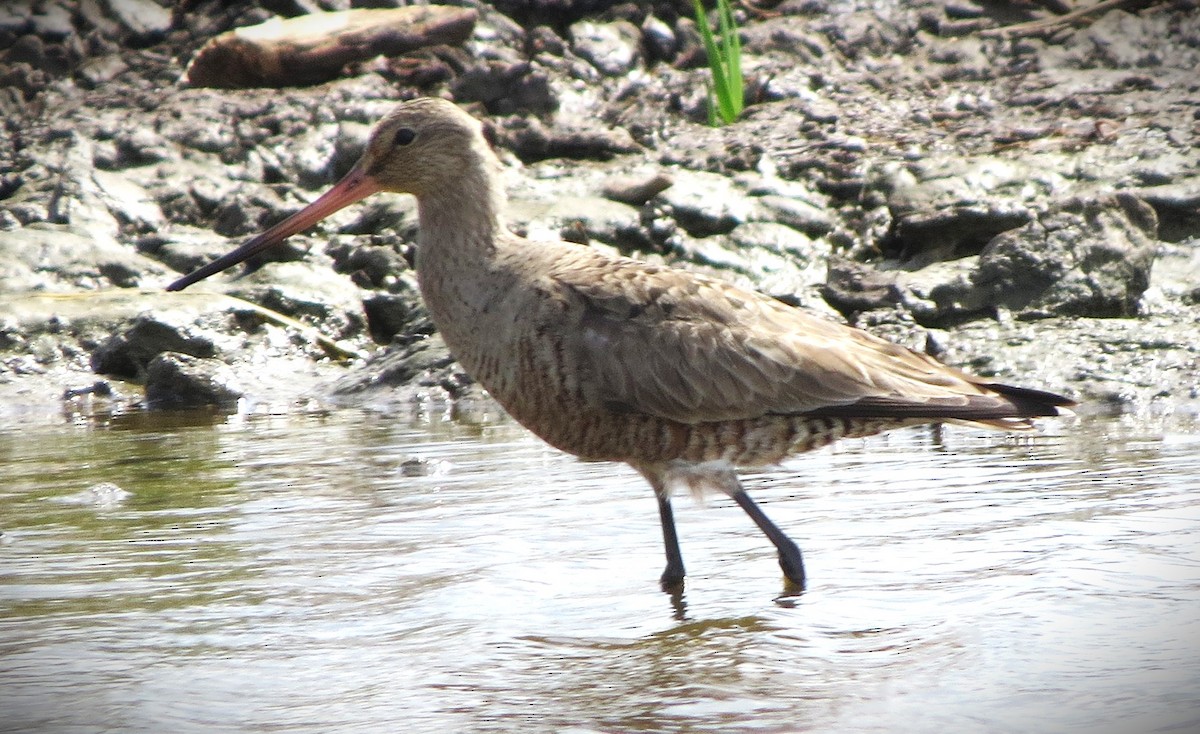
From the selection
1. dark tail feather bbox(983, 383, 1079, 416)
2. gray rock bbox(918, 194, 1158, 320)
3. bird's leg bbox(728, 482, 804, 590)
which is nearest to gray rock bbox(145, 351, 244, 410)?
gray rock bbox(918, 194, 1158, 320)

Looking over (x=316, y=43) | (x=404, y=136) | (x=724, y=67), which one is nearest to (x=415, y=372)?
(x=404, y=136)

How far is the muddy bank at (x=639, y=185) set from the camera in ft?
30.3

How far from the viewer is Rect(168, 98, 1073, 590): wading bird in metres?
5.58

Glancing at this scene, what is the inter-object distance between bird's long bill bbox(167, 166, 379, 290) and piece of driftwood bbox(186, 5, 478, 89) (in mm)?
5492

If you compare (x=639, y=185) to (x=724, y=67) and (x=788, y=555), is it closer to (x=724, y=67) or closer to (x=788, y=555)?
(x=724, y=67)

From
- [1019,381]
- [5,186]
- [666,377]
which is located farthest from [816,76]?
[666,377]

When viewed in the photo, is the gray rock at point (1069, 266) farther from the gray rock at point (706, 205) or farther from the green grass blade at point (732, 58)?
the green grass blade at point (732, 58)

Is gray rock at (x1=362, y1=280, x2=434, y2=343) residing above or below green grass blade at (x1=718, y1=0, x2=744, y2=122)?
below

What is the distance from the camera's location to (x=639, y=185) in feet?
34.6

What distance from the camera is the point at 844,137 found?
11539mm

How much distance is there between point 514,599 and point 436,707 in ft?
3.56

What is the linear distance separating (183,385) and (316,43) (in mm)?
3721

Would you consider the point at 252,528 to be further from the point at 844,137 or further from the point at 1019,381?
the point at 844,137

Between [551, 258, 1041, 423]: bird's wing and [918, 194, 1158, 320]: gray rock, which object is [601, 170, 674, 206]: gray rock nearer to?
[918, 194, 1158, 320]: gray rock
